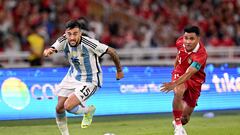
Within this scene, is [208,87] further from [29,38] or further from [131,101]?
[29,38]

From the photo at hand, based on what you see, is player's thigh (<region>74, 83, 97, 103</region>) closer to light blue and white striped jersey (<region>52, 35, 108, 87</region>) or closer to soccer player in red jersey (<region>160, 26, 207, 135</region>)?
light blue and white striped jersey (<region>52, 35, 108, 87</region>)

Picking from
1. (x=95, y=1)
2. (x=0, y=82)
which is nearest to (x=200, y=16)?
(x=95, y=1)

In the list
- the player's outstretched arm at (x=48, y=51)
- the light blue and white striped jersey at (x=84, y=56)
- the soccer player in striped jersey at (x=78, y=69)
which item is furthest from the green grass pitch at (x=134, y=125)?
the player's outstretched arm at (x=48, y=51)

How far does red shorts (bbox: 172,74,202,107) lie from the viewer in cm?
1277

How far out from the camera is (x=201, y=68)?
1274cm

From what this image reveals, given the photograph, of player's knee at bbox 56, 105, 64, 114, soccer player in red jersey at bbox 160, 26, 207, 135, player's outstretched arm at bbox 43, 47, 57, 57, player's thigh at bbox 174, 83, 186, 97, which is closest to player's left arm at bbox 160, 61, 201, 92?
soccer player in red jersey at bbox 160, 26, 207, 135

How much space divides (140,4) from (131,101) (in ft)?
29.6

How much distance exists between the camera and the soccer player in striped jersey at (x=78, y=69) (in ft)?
39.9

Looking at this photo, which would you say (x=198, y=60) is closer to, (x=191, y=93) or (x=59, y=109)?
(x=191, y=93)

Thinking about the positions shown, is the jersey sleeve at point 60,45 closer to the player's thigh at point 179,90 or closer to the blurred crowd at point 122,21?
the player's thigh at point 179,90

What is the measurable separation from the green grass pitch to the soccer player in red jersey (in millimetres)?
1037

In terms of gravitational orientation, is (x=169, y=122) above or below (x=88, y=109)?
below

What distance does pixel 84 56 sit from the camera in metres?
12.3

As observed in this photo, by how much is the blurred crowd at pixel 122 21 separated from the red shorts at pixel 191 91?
759cm
